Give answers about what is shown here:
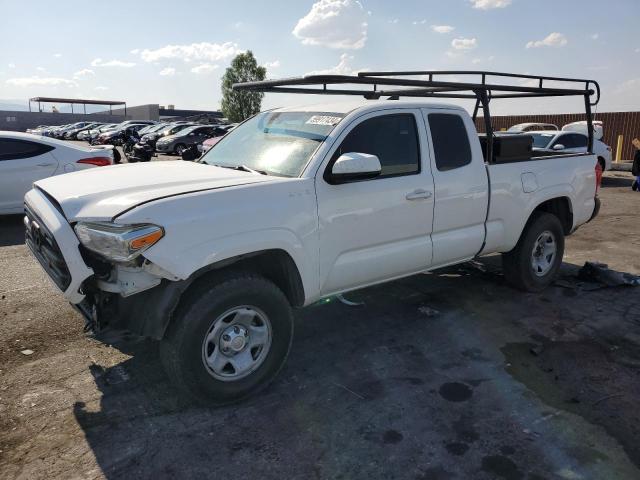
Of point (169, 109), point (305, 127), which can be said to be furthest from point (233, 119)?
point (305, 127)

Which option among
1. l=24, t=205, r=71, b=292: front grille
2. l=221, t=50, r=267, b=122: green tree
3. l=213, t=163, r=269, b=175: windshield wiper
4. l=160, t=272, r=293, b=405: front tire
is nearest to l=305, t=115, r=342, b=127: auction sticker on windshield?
l=213, t=163, r=269, b=175: windshield wiper

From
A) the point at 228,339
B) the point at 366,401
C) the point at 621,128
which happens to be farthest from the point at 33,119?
the point at 366,401

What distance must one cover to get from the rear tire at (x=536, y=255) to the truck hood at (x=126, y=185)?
308 cm

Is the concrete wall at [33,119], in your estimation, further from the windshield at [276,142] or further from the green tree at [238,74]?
the windshield at [276,142]

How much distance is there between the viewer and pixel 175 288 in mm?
3072

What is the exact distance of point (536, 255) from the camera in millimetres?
5680

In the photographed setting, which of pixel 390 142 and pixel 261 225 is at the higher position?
pixel 390 142

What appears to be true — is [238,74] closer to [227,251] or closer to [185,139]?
[185,139]

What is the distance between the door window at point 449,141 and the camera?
14.4ft

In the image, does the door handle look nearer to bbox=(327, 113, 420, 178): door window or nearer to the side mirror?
bbox=(327, 113, 420, 178): door window

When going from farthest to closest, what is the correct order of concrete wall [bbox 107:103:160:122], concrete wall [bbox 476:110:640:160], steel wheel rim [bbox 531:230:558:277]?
concrete wall [bbox 107:103:160:122]
concrete wall [bbox 476:110:640:160]
steel wheel rim [bbox 531:230:558:277]

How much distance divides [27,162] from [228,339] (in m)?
6.49

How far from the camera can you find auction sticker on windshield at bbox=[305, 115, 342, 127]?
388 centimetres

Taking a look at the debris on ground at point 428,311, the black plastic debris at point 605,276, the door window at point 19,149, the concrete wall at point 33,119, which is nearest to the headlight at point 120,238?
the debris on ground at point 428,311
